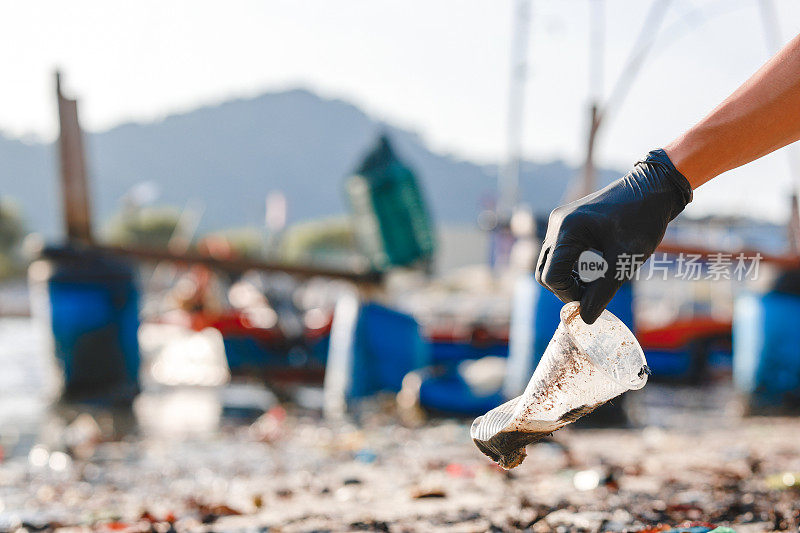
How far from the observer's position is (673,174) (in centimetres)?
162

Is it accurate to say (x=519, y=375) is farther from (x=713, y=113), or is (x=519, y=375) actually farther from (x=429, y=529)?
(x=713, y=113)

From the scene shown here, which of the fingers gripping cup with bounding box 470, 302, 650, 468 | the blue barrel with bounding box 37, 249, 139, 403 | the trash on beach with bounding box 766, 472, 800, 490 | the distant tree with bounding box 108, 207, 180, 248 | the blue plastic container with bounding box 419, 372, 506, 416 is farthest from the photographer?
the distant tree with bounding box 108, 207, 180, 248

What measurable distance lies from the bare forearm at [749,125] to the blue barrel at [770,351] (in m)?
6.36

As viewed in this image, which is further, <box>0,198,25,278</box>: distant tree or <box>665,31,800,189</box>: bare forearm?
<box>0,198,25,278</box>: distant tree

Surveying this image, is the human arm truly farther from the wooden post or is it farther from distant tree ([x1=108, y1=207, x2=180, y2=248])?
distant tree ([x1=108, y1=207, x2=180, y2=248])

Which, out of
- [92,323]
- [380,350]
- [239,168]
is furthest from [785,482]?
[239,168]

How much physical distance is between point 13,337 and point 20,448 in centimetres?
1713

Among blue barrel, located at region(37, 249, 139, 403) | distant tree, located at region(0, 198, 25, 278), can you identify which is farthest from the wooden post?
distant tree, located at region(0, 198, 25, 278)

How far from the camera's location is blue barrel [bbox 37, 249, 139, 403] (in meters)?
7.62

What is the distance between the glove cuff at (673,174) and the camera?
1.63 meters

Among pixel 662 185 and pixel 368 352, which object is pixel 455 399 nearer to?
pixel 368 352

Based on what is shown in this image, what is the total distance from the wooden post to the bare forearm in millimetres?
7599

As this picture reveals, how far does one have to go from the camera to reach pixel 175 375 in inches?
469

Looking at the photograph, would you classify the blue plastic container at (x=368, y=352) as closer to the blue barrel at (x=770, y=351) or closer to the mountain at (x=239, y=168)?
the blue barrel at (x=770, y=351)
